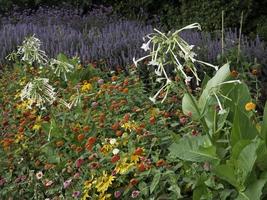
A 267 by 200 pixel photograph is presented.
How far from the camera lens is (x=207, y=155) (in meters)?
2.61

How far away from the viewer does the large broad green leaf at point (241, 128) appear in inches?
102

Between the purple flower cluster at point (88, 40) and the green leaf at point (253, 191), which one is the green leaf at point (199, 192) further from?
the purple flower cluster at point (88, 40)

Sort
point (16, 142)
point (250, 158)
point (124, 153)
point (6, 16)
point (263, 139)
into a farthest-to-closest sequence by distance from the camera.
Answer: point (6, 16)
point (16, 142)
point (124, 153)
point (263, 139)
point (250, 158)

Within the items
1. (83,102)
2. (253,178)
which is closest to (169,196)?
(253,178)

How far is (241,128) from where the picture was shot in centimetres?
262

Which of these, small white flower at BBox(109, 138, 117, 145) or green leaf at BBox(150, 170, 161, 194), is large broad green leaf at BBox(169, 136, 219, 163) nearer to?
green leaf at BBox(150, 170, 161, 194)

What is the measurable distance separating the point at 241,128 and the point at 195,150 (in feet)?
0.73

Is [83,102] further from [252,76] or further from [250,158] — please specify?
[250,158]

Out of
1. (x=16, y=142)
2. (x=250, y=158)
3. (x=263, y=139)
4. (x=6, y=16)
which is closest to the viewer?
(x=250, y=158)

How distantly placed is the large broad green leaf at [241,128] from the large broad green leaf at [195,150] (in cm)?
11

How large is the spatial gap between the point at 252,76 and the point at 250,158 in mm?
1631

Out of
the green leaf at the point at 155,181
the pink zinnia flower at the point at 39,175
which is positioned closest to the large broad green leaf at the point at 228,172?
the green leaf at the point at 155,181

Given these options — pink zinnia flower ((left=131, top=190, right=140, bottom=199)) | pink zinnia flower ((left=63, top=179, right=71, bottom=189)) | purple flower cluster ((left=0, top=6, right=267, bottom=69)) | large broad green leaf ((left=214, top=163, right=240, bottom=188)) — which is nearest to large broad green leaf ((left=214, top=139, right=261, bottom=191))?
large broad green leaf ((left=214, top=163, right=240, bottom=188))

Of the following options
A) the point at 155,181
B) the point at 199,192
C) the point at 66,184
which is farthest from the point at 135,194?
the point at 66,184
